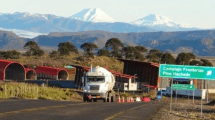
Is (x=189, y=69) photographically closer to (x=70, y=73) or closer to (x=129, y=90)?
(x=129, y=90)

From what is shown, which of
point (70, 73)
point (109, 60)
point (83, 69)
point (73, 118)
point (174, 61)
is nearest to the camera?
point (73, 118)

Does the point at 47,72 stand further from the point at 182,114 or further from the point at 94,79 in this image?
the point at 182,114

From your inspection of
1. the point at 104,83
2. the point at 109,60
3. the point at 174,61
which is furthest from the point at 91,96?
the point at 174,61

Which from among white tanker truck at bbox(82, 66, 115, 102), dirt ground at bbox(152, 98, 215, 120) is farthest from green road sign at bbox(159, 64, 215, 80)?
white tanker truck at bbox(82, 66, 115, 102)

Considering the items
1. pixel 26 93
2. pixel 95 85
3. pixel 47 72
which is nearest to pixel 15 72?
pixel 47 72

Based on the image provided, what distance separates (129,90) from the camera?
104062 mm

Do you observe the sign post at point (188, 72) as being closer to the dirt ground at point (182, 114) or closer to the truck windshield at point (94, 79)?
the dirt ground at point (182, 114)

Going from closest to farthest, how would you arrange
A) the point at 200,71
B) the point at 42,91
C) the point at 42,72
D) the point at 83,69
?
the point at 200,71 → the point at 42,91 → the point at 83,69 → the point at 42,72

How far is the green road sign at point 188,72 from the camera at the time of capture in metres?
35.7

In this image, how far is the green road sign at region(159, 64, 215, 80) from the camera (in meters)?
35.7

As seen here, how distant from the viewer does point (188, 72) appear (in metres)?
36.4

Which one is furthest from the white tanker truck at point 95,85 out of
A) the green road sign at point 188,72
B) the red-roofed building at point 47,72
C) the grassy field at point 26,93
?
the red-roofed building at point 47,72

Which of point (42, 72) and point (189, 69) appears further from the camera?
point (42, 72)

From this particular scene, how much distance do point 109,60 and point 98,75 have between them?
10159cm
